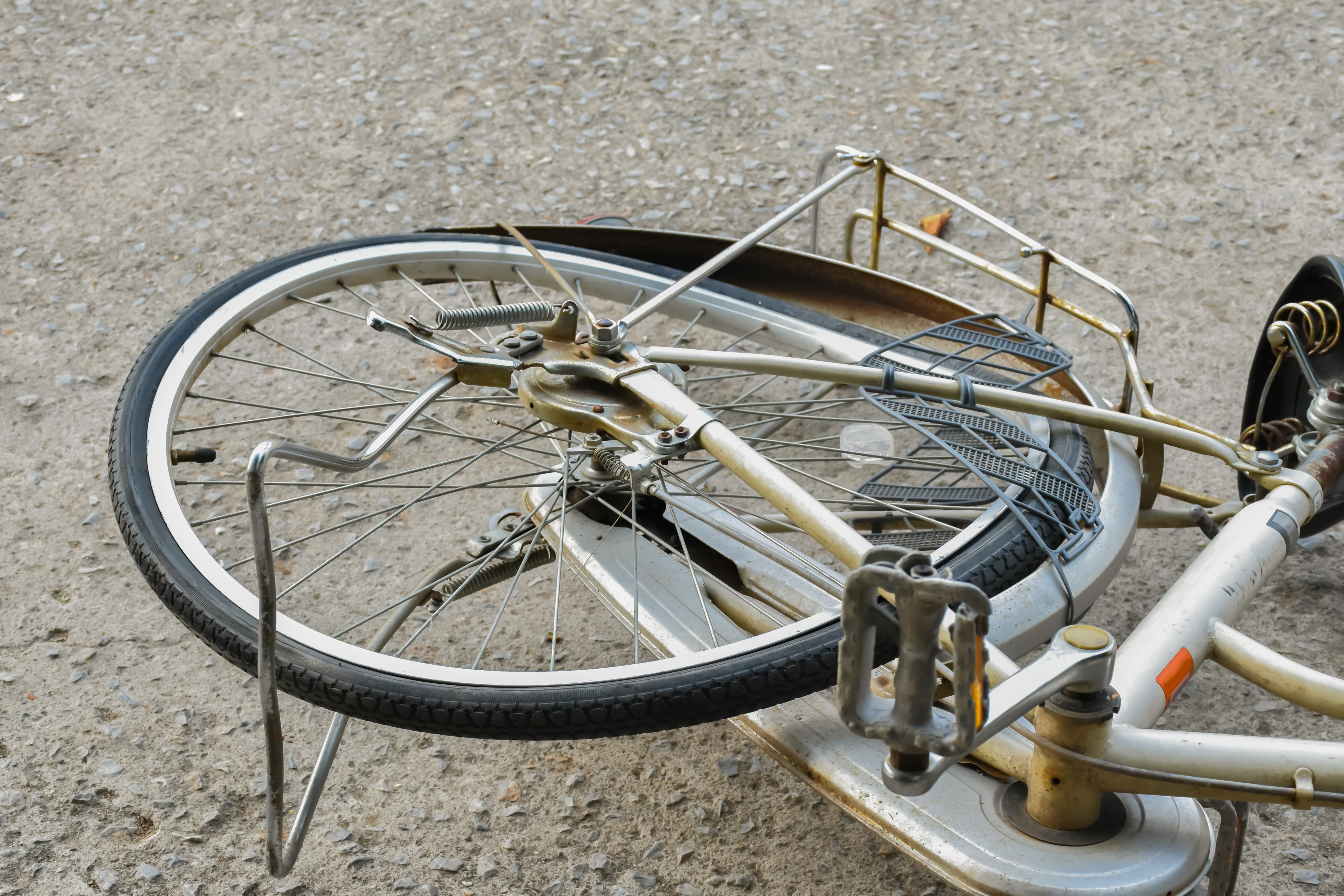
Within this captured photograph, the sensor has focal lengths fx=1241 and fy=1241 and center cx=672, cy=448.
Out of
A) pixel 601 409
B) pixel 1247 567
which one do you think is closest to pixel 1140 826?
pixel 1247 567

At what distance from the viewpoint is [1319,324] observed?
233 cm

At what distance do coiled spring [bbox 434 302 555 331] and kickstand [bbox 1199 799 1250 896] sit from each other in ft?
3.87

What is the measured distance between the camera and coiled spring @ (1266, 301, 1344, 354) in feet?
7.45

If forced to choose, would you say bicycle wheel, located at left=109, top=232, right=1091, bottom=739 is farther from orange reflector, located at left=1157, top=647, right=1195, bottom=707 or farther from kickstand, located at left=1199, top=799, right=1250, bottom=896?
kickstand, located at left=1199, top=799, right=1250, bottom=896

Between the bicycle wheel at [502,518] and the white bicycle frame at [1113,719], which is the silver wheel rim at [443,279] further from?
the white bicycle frame at [1113,719]

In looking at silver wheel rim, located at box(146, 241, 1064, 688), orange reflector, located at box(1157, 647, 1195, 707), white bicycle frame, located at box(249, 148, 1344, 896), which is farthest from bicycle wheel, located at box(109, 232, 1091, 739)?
orange reflector, located at box(1157, 647, 1195, 707)

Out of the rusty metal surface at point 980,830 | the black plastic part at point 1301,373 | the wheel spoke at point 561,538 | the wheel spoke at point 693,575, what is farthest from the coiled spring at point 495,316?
the black plastic part at point 1301,373

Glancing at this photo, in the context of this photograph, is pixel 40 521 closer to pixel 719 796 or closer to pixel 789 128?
pixel 719 796

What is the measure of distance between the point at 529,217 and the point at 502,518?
5.08 ft

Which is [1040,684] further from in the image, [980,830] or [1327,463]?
[1327,463]

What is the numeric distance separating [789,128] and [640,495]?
215 cm

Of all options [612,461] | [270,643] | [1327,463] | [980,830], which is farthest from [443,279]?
[1327,463]

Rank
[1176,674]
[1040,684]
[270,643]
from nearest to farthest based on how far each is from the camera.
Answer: [1040,684]
[270,643]
[1176,674]

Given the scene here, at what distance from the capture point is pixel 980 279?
343 cm
